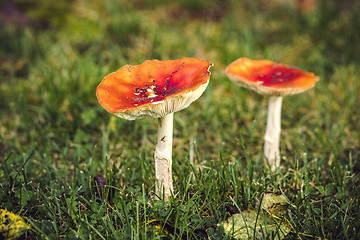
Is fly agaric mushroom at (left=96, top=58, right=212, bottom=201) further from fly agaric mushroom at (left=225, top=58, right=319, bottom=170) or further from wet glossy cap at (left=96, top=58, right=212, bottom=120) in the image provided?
fly agaric mushroom at (left=225, top=58, right=319, bottom=170)

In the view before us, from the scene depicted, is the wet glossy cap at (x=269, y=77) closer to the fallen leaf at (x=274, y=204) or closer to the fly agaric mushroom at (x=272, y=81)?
the fly agaric mushroom at (x=272, y=81)

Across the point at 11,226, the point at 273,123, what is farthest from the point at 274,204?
the point at 11,226

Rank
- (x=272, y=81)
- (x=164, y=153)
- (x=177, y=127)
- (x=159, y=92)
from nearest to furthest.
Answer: (x=159, y=92), (x=164, y=153), (x=272, y=81), (x=177, y=127)

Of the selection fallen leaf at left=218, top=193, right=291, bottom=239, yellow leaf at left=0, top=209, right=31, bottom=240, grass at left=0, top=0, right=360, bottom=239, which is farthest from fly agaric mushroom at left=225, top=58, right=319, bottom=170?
yellow leaf at left=0, top=209, right=31, bottom=240

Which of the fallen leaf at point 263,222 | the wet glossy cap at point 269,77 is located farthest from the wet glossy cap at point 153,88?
the fallen leaf at point 263,222

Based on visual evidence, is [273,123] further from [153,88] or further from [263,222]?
[153,88]

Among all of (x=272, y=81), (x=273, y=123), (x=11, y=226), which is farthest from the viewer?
(x=273, y=123)

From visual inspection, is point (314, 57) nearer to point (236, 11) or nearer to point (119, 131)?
point (236, 11)
